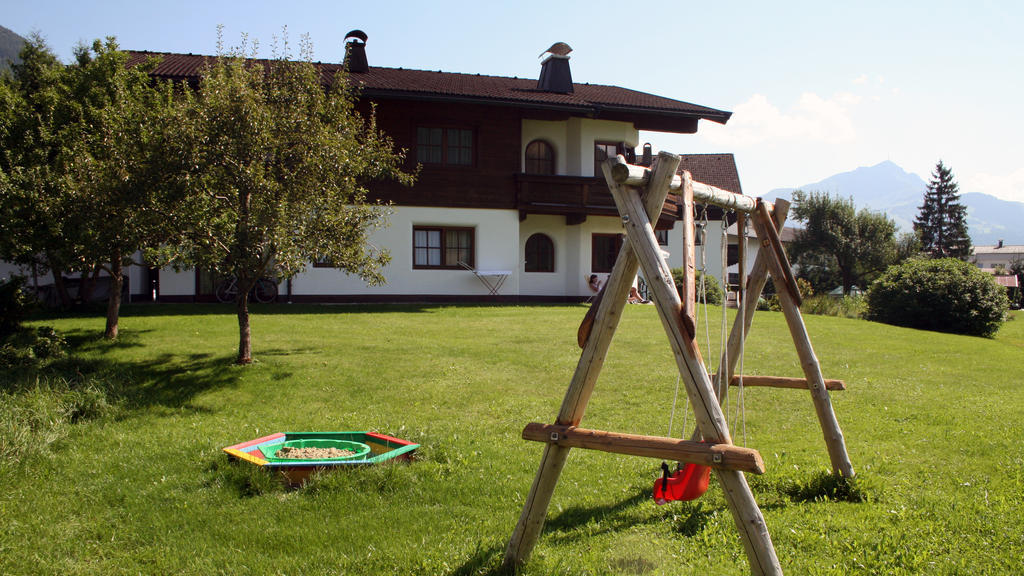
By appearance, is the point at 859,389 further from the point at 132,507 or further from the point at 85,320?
the point at 85,320

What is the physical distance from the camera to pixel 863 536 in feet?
14.9

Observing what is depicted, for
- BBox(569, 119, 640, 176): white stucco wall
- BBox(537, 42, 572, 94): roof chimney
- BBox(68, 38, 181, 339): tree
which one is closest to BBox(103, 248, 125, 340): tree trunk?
BBox(68, 38, 181, 339): tree

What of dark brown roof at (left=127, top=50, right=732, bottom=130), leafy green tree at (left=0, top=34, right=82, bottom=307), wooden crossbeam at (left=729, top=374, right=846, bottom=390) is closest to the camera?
wooden crossbeam at (left=729, top=374, right=846, bottom=390)

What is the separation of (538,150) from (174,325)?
1323cm

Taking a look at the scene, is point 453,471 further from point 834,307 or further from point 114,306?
point 834,307

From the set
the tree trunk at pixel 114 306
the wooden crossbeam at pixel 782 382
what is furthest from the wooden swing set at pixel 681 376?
the tree trunk at pixel 114 306

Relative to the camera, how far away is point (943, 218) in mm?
72750

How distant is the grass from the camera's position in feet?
14.6

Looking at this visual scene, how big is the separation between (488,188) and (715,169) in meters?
21.5

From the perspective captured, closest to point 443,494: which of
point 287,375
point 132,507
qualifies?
point 132,507

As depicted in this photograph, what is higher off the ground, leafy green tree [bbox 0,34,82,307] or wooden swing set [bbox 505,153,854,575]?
leafy green tree [bbox 0,34,82,307]

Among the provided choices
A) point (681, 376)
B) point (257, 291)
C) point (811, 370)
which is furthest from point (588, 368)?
point (257, 291)

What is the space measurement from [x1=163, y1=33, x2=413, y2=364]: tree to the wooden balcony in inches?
425

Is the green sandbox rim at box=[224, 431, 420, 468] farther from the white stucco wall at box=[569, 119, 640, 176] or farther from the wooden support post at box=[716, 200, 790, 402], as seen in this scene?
the white stucco wall at box=[569, 119, 640, 176]
